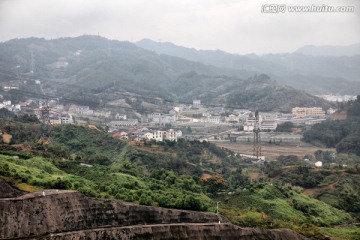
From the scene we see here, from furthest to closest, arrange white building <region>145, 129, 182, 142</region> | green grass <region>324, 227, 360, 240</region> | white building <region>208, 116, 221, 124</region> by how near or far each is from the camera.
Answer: white building <region>208, 116, 221, 124</region>, white building <region>145, 129, 182, 142</region>, green grass <region>324, 227, 360, 240</region>

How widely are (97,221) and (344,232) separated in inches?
642

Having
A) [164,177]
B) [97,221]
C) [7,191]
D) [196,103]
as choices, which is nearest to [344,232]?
[164,177]

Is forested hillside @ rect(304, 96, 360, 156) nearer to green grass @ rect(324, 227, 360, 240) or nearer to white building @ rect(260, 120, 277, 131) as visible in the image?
white building @ rect(260, 120, 277, 131)

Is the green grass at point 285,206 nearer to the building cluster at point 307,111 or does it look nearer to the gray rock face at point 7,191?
the gray rock face at point 7,191

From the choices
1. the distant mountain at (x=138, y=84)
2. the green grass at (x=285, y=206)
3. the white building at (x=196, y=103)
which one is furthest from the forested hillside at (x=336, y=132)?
the white building at (x=196, y=103)

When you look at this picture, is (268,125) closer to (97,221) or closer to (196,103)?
(196,103)

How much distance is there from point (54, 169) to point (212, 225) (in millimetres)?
12718

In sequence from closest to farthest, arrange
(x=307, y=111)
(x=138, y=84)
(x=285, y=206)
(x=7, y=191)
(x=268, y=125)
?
(x=7, y=191) → (x=285, y=206) → (x=268, y=125) → (x=307, y=111) → (x=138, y=84)

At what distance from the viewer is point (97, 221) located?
2133cm

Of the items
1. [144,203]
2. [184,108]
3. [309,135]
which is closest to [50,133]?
[144,203]

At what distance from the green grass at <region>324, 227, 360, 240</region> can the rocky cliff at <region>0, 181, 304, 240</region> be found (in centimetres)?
637

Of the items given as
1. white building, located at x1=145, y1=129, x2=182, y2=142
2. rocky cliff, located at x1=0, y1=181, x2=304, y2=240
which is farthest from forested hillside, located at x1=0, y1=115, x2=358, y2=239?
white building, located at x1=145, y1=129, x2=182, y2=142

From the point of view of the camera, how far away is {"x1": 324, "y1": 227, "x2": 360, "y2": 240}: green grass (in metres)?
29.1

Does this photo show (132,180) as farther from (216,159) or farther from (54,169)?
(216,159)
